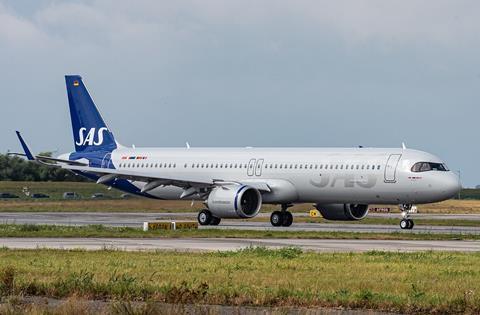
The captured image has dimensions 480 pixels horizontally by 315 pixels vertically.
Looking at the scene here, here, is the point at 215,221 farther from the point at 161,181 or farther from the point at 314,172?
the point at 314,172

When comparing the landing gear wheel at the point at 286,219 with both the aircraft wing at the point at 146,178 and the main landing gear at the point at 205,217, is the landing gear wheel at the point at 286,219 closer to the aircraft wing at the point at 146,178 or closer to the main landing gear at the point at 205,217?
the main landing gear at the point at 205,217

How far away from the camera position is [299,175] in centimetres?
5719

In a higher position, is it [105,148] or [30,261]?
[105,148]

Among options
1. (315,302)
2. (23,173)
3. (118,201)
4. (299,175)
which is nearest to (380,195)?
(299,175)

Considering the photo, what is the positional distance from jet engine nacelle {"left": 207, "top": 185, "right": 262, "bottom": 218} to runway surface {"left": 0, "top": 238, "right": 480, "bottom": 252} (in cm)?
1286

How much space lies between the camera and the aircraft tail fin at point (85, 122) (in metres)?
67.4

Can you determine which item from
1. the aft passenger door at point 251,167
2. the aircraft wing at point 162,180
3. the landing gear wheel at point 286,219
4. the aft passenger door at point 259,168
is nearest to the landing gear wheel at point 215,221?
the aircraft wing at point 162,180

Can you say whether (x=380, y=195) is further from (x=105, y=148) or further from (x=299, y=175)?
(x=105, y=148)

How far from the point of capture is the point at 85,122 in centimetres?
6831

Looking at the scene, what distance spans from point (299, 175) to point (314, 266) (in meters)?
29.4

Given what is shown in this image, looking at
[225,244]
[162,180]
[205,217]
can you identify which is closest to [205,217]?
[205,217]

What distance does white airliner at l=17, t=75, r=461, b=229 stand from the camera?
5444cm

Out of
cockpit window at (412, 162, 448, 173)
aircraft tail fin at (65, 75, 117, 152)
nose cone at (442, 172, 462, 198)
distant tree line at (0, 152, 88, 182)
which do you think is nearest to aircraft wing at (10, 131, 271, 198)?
aircraft tail fin at (65, 75, 117, 152)

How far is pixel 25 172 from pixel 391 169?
232ft
